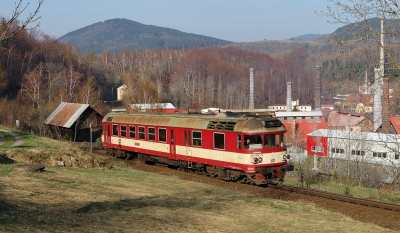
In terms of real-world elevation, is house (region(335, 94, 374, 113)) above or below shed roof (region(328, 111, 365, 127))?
above

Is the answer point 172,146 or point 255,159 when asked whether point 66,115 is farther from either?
point 255,159

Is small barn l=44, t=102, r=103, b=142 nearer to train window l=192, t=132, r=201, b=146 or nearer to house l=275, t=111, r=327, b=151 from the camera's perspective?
train window l=192, t=132, r=201, b=146

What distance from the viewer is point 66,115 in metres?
46.5

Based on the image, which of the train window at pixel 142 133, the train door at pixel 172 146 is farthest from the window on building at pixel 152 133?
the train door at pixel 172 146

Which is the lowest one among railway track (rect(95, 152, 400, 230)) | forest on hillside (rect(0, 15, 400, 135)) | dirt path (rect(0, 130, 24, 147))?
railway track (rect(95, 152, 400, 230))

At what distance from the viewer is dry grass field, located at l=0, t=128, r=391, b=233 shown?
37.2 ft


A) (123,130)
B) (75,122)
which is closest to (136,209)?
(123,130)

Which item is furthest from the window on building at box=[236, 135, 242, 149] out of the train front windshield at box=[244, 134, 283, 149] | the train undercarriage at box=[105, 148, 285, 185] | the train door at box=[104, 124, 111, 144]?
the train door at box=[104, 124, 111, 144]

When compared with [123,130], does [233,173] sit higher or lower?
lower

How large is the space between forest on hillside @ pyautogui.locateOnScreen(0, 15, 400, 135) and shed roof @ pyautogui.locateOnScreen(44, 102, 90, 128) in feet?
6.03

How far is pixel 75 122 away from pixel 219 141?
26.8 metres

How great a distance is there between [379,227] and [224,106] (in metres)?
111

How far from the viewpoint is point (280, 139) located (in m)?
21.5

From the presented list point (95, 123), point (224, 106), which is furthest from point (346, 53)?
point (224, 106)
